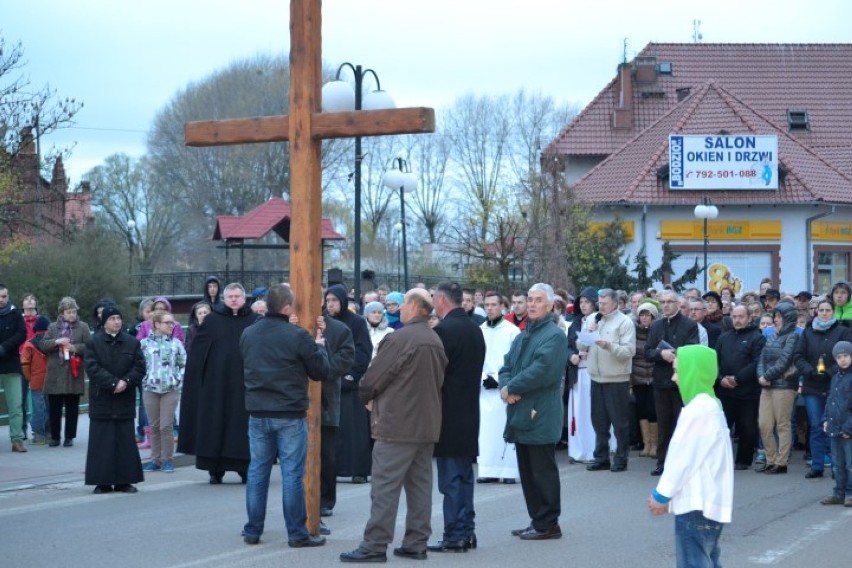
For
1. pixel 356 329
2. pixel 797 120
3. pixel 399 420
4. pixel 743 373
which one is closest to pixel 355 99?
pixel 743 373

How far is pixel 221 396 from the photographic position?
13930 millimetres

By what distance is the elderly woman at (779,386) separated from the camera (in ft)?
49.1

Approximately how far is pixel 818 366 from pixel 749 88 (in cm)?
4556

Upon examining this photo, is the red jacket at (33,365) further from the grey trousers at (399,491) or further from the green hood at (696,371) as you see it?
the green hood at (696,371)

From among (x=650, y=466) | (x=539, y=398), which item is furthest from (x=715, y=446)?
(x=650, y=466)

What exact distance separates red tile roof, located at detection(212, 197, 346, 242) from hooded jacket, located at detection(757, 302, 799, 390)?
28.8 meters

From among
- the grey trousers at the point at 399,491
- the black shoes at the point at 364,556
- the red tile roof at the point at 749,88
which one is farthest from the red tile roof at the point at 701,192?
the black shoes at the point at 364,556

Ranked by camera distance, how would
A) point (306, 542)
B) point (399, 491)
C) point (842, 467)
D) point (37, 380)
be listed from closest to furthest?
point (399, 491) < point (306, 542) < point (842, 467) < point (37, 380)

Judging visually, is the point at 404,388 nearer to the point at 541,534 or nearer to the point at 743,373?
the point at 541,534

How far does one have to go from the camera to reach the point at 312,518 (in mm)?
10469

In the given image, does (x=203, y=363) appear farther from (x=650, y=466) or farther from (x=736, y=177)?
(x=736, y=177)

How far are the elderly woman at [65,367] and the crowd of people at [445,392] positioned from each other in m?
0.03

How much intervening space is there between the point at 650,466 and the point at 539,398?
586 cm

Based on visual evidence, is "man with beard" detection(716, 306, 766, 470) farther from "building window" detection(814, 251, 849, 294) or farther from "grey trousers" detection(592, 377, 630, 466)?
"building window" detection(814, 251, 849, 294)
